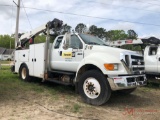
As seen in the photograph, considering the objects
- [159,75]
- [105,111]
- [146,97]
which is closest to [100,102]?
[105,111]

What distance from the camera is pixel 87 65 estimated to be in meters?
7.90

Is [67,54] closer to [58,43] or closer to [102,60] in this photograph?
[58,43]

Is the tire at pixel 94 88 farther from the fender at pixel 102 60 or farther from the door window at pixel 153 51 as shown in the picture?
the door window at pixel 153 51

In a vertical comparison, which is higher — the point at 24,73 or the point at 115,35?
the point at 115,35

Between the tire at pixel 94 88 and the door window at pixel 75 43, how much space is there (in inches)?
48.0

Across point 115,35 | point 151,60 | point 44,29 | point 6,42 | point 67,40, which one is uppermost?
point 6,42

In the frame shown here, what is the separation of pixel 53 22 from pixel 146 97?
4.75 meters

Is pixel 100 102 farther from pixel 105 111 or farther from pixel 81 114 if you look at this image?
pixel 81 114

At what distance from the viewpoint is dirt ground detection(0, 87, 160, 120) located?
19.9 ft

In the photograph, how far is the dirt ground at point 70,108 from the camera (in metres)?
6.06

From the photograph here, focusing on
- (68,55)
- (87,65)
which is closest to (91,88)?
(87,65)

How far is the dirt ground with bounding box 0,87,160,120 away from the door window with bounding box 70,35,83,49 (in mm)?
1764

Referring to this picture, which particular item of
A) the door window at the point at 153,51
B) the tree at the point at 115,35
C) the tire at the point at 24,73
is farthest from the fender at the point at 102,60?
the tree at the point at 115,35

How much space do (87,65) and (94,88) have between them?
3.01ft
